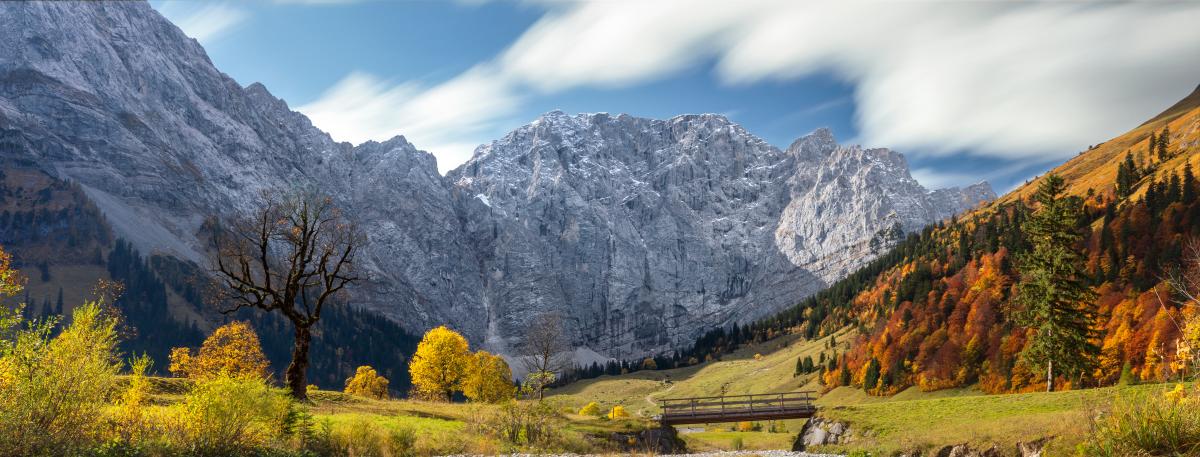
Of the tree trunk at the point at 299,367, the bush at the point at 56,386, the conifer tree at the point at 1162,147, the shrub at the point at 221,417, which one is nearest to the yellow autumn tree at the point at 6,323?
the bush at the point at 56,386

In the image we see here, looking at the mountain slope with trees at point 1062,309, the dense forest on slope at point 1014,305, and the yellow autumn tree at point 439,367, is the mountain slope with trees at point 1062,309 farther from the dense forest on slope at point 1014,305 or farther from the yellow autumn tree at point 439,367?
the yellow autumn tree at point 439,367

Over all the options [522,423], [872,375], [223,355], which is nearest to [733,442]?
[522,423]

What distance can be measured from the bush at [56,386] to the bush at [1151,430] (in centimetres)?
2534

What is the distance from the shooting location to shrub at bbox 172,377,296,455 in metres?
19.9

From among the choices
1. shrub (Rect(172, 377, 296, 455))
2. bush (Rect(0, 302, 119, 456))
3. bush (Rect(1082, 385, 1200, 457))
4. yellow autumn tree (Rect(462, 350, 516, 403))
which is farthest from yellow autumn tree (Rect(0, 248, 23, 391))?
yellow autumn tree (Rect(462, 350, 516, 403))

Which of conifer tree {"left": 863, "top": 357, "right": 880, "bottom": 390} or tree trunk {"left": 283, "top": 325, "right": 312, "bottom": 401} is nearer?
tree trunk {"left": 283, "top": 325, "right": 312, "bottom": 401}

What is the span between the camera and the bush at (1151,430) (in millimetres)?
13922

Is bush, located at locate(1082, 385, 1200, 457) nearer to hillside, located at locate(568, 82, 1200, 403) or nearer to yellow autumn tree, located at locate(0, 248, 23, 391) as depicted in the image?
yellow autumn tree, located at locate(0, 248, 23, 391)

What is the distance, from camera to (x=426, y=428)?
32469 mm

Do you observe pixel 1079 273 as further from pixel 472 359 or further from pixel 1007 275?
pixel 472 359

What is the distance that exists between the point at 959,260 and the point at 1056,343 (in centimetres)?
7636

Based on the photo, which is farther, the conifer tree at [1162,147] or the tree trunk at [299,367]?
the conifer tree at [1162,147]

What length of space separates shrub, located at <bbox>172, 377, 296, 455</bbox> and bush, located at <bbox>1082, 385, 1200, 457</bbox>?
2305cm

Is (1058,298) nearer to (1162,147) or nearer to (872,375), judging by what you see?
(872,375)
